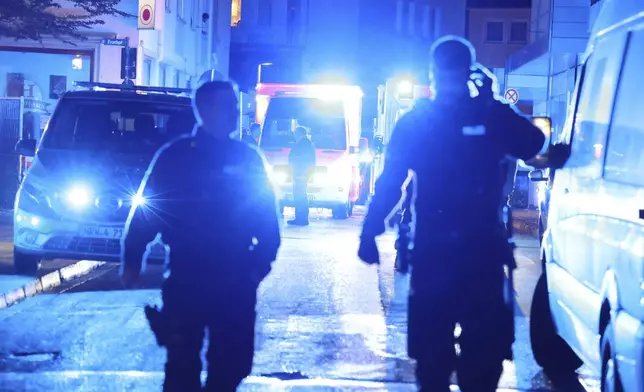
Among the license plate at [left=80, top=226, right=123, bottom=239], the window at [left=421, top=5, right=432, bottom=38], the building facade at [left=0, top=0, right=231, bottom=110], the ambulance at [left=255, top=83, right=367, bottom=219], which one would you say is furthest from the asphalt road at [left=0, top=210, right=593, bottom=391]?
the window at [left=421, top=5, right=432, bottom=38]

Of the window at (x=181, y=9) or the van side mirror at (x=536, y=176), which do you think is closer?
the van side mirror at (x=536, y=176)

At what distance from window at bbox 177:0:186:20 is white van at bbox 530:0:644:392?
2595 cm

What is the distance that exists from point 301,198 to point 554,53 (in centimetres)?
1068

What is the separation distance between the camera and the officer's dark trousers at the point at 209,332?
4895 millimetres

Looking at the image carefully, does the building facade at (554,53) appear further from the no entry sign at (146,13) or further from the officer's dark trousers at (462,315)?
the officer's dark trousers at (462,315)

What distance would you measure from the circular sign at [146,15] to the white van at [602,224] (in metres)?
17.7

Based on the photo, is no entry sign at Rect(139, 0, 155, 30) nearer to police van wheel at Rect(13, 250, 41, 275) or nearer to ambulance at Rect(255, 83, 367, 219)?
ambulance at Rect(255, 83, 367, 219)

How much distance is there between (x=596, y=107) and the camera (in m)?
6.46

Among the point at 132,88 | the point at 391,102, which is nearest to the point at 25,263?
the point at 132,88

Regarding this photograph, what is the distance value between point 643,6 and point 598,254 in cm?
131

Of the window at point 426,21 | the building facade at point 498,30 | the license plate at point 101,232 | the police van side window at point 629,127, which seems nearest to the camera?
the police van side window at point 629,127

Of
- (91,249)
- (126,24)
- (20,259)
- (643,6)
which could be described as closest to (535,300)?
(643,6)

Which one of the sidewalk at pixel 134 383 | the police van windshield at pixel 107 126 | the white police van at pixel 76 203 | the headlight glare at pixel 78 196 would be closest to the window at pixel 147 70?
the police van windshield at pixel 107 126

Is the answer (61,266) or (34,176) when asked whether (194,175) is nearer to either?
(34,176)
